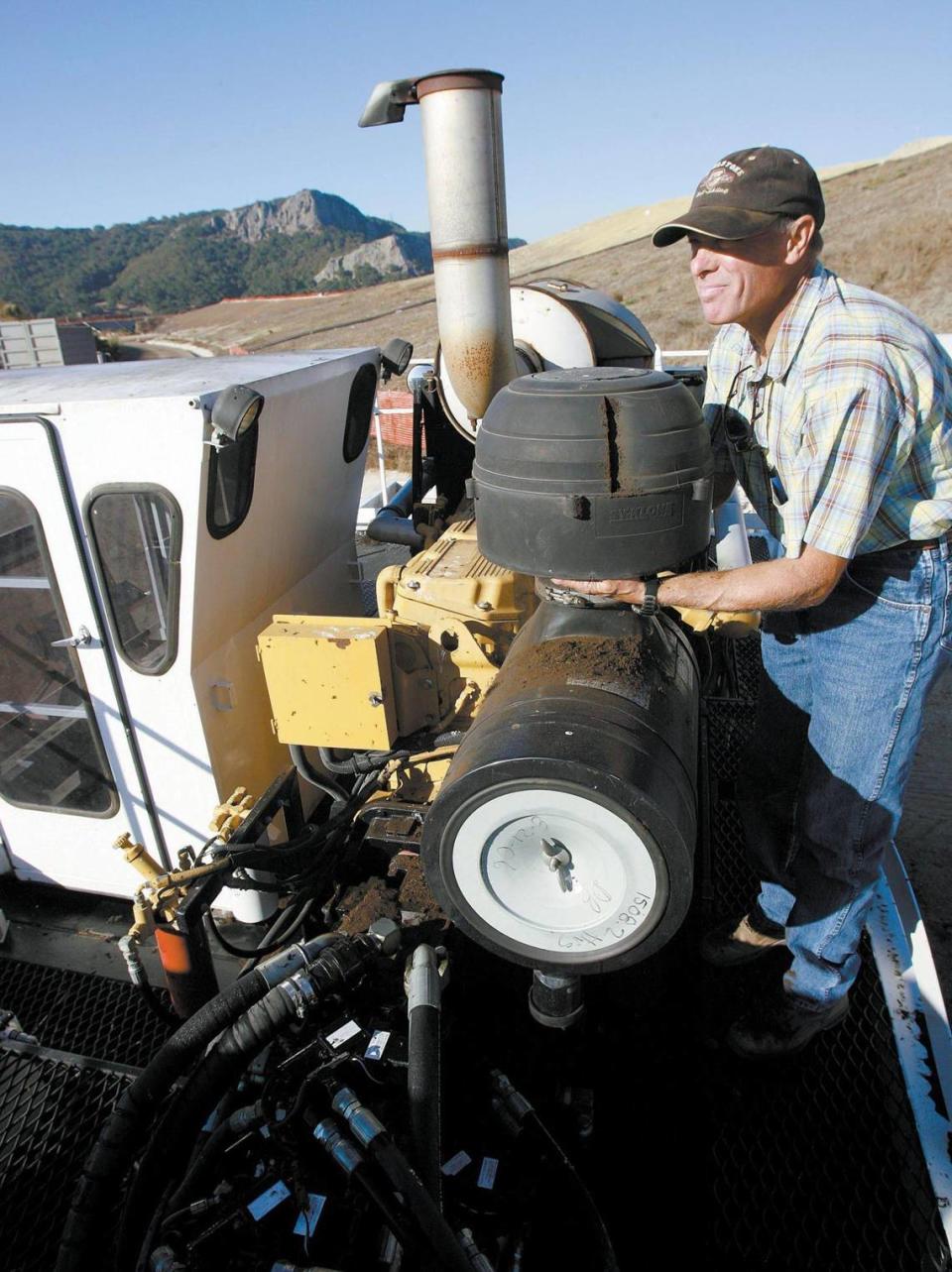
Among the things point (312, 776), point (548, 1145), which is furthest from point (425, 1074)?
point (312, 776)

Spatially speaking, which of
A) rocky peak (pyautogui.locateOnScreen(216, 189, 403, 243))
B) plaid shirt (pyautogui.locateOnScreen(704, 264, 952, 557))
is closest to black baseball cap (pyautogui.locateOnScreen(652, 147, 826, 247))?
plaid shirt (pyautogui.locateOnScreen(704, 264, 952, 557))

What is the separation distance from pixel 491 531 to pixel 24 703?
238cm

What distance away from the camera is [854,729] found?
2.36 metres

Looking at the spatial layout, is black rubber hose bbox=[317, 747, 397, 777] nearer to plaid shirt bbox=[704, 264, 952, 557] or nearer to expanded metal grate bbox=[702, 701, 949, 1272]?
expanded metal grate bbox=[702, 701, 949, 1272]

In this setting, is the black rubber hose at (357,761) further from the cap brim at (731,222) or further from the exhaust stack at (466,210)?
the cap brim at (731,222)

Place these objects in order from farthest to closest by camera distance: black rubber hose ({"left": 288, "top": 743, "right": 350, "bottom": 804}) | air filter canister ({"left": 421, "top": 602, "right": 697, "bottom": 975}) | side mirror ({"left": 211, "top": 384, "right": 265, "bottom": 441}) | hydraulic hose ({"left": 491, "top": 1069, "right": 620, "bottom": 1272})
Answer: black rubber hose ({"left": 288, "top": 743, "right": 350, "bottom": 804}) < side mirror ({"left": 211, "top": 384, "right": 265, "bottom": 441}) < hydraulic hose ({"left": 491, "top": 1069, "right": 620, "bottom": 1272}) < air filter canister ({"left": 421, "top": 602, "right": 697, "bottom": 975})

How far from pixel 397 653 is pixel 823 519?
5.63 feet

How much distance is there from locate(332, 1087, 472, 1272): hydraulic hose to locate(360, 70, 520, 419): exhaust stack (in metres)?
2.59

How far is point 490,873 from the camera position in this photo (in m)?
1.96

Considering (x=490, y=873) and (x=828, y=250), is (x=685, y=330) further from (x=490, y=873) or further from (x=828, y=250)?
(x=490, y=873)

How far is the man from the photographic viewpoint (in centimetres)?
204

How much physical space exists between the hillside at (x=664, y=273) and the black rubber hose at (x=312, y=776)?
24.9 metres

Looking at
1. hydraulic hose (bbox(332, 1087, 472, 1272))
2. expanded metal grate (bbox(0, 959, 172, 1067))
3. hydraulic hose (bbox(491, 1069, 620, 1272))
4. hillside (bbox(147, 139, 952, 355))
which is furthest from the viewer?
hillside (bbox(147, 139, 952, 355))

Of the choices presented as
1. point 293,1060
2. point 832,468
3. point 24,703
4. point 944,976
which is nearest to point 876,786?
point 832,468
